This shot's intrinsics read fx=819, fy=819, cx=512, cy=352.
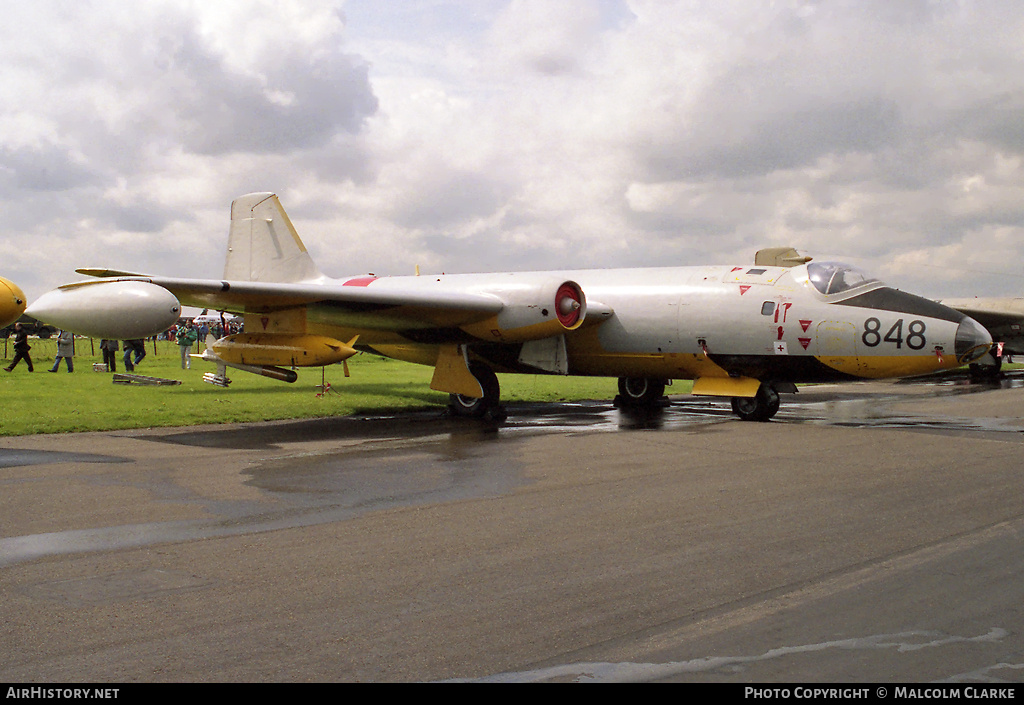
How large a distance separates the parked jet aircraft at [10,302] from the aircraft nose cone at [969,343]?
13367 millimetres

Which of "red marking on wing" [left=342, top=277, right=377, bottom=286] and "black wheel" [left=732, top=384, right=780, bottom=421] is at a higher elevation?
"red marking on wing" [left=342, top=277, right=377, bottom=286]

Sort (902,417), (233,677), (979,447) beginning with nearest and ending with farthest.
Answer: (233,677) → (979,447) → (902,417)

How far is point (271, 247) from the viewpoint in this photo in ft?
64.3

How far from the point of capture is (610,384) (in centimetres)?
2564

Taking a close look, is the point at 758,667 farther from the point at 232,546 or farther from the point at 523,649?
the point at 232,546

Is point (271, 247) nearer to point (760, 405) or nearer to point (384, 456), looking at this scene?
point (384, 456)

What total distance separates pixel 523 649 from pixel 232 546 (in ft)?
9.07

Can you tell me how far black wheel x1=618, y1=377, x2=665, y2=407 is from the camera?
1833 cm

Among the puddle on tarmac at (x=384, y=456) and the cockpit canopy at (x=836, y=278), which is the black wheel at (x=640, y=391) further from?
the cockpit canopy at (x=836, y=278)

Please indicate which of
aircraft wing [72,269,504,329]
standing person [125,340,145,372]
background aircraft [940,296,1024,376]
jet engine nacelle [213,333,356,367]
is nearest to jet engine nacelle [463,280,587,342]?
aircraft wing [72,269,504,329]

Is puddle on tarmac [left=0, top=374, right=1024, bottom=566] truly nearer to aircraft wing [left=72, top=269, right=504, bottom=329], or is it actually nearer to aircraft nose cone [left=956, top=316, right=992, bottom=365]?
aircraft nose cone [left=956, top=316, right=992, bottom=365]

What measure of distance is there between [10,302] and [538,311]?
26.3ft

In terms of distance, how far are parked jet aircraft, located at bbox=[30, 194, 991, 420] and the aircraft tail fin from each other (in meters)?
3.15
